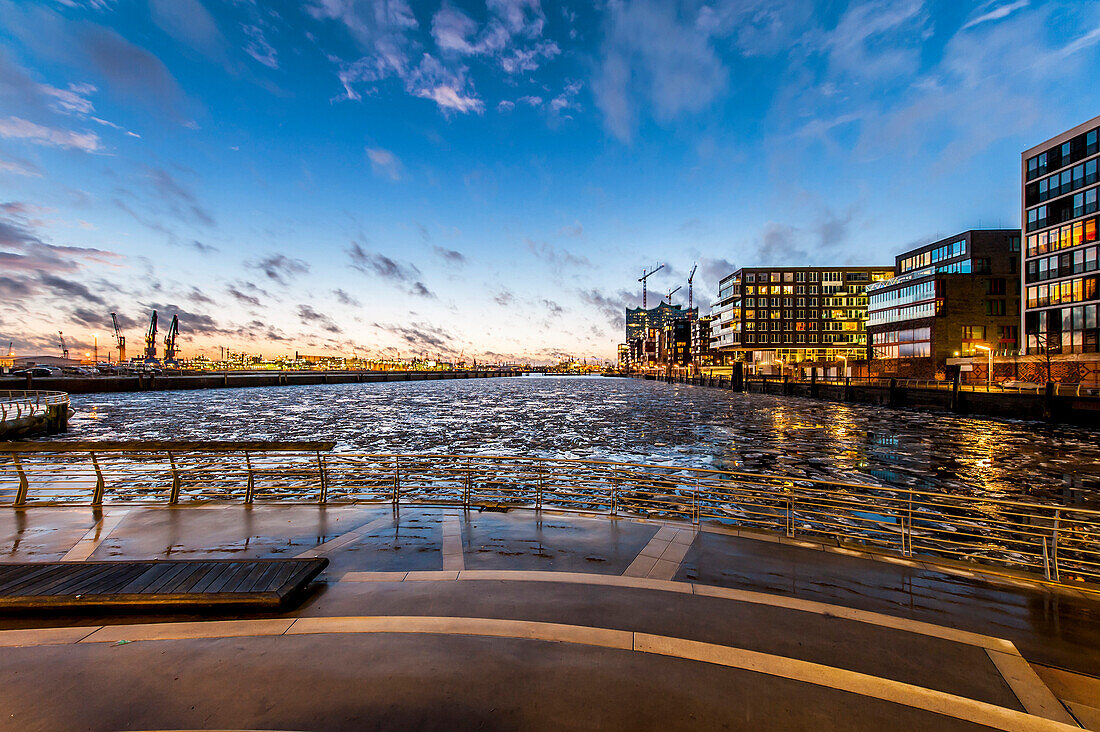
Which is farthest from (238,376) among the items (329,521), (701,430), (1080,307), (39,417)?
(1080,307)

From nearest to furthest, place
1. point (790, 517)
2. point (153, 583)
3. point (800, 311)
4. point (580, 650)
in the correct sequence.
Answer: point (580, 650) < point (153, 583) < point (790, 517) < point (800, 311)

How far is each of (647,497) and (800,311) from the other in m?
157

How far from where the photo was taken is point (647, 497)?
1583cm

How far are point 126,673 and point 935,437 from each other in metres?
48.5

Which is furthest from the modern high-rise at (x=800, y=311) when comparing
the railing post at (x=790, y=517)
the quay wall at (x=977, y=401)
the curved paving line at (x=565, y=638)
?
the curved paving line at (x=565, y=638)

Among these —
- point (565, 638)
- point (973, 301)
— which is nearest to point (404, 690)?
point (565, 638)

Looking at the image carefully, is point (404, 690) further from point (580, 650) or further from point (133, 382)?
point (133, 382)

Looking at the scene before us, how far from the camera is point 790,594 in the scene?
7.27 m

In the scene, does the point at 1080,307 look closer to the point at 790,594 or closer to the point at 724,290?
the point at 790,594

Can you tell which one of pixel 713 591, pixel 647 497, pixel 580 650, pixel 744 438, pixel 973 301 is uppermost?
pixel 973 301

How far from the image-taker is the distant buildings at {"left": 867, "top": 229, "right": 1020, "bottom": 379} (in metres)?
89.6

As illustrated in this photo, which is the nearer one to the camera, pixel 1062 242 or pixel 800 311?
pixel 1062 242

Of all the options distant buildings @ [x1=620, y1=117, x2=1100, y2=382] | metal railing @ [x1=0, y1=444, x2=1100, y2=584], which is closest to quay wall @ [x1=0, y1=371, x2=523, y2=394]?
metal railing @ [x1=0, y1=444, x2=1100, y2=584]

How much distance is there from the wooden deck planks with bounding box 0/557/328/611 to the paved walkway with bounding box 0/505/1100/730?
24 cm
